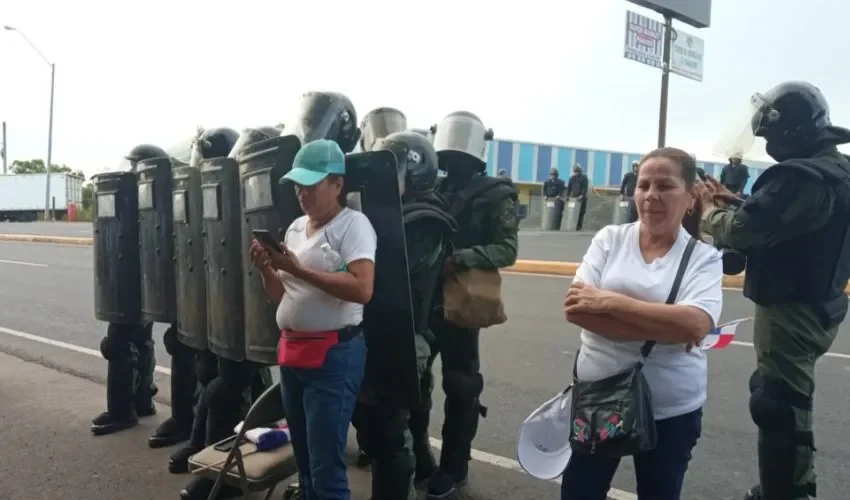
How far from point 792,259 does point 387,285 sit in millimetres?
1759

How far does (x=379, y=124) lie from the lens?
446cm

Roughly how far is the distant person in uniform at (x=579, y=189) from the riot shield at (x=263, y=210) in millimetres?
19536

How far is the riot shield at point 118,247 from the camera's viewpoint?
4359 millimetres

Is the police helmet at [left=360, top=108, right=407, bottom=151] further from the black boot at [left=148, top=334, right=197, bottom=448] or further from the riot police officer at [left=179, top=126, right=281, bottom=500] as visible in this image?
the black boot at [left=148, top=334, right=197, bottom=448]

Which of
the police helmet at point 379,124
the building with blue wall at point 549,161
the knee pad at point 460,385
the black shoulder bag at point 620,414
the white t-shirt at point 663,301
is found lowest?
the knee pad at point 460,385

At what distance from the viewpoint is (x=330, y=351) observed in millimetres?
2697

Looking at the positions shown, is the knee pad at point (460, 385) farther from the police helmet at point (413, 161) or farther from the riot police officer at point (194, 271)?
the riot police officer at point (194, 271)

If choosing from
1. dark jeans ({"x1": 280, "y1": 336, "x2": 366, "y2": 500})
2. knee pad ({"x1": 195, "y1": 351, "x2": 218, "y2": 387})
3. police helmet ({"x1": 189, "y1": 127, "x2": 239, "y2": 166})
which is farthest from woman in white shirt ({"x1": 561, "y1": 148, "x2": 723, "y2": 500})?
police helmet ({"x1": 189, "y1": 127, "x2": 239, "y2": 166})

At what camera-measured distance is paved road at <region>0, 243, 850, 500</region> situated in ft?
13.0

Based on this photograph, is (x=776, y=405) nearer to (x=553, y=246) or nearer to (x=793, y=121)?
(x=793, y=121)

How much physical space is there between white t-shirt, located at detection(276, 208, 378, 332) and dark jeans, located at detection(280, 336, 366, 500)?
0.38 ft

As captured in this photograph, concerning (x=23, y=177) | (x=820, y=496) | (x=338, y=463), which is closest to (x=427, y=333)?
(x=338, y=463)

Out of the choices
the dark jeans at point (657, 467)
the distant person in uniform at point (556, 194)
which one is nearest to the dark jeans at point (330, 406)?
the dark jeans at point (657, 467)

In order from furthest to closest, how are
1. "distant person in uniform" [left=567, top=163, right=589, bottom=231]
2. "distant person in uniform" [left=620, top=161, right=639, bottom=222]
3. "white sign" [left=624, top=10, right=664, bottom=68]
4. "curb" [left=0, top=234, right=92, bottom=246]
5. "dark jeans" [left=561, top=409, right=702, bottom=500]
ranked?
"distant person in uniform" [left=567, top=163, right=589, bottom=231]
"curb" [left=0, top=234, right=92, bottom=246]
"white sign" [left=624, top=10, right=664, bottom=68]
"distant person in uniform" [left=620, top=161, right=639, bottom=222]
"dark jeans" [left=561, top=409, right=702, bottom=500]
